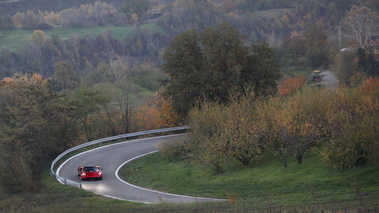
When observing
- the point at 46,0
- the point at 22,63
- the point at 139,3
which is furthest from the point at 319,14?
the point at 46,0

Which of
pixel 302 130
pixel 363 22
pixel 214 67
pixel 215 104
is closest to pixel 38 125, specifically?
pixel 215 104

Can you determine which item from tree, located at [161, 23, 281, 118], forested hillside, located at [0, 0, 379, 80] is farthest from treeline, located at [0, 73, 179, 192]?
forested hillside, located at [0, 0, 379, 80]

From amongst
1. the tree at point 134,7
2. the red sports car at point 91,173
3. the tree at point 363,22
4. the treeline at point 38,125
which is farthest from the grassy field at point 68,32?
the red sports car at point 91,173

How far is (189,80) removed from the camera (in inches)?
1438

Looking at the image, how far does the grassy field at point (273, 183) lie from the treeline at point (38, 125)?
24.3 feet

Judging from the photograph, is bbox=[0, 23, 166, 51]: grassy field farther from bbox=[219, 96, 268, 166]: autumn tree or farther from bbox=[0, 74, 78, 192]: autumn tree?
bbox=[219, 96, 268, 166]: autumn tree

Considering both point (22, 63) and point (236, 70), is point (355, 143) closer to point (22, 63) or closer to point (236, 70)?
point (236, 70)

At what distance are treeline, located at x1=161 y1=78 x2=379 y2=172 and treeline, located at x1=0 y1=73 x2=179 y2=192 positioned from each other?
501 inches

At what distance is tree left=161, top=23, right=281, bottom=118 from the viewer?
1407 inches

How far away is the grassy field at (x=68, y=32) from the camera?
4982 inches

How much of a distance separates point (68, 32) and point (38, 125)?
125359 millimetres

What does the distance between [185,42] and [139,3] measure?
445 ft

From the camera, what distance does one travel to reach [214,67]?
36.3m

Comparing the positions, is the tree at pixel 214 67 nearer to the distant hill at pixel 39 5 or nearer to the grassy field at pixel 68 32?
the grassy field at pixel 68 32
